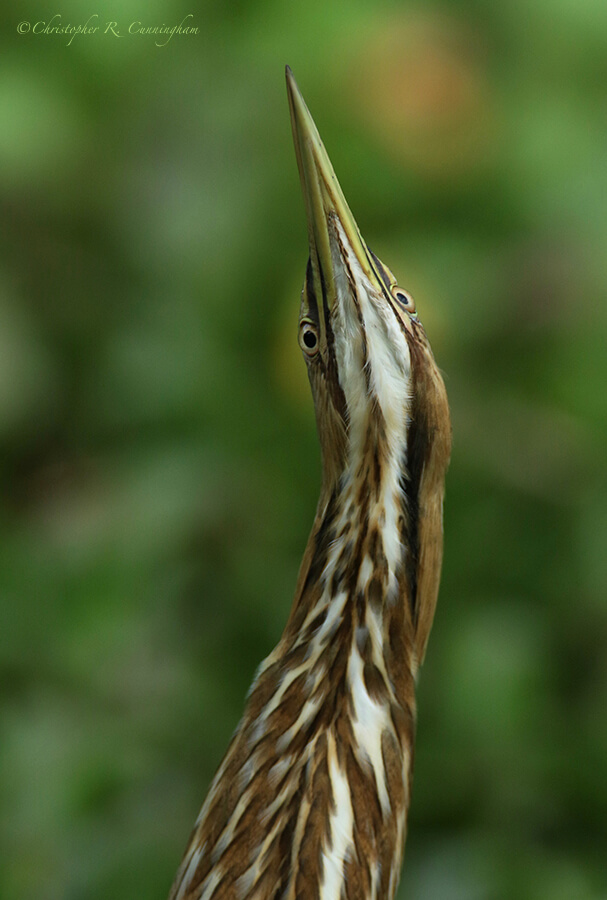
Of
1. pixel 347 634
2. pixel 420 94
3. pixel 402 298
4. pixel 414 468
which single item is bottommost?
pixel 347 634

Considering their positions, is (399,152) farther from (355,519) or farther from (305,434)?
(355,519)

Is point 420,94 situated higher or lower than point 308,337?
higher

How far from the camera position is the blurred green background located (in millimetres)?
1113

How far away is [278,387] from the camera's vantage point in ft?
3.62

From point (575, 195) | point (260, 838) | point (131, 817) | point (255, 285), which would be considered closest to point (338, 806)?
point (260, 838)

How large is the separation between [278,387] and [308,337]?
404mm

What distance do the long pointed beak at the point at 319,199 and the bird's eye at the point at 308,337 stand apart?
24 millimetres

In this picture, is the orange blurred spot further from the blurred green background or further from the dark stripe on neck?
the dark stripe on neck

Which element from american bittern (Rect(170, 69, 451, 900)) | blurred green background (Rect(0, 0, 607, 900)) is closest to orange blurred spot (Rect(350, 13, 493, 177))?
blurred green background (Rect(0, 0, 607, 900))

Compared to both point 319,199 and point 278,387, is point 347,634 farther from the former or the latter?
point 278,387

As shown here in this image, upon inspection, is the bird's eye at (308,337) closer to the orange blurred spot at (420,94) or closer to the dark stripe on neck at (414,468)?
the dark stripe on neck at (414,468)

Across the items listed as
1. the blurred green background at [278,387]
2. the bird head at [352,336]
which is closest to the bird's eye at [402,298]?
the bird head at [352,336]

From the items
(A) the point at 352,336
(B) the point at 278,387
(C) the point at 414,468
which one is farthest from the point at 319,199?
(B) the point at 278,387

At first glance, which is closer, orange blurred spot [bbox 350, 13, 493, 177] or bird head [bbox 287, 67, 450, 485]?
bird head [bbox 287, 67, 450, 485]
